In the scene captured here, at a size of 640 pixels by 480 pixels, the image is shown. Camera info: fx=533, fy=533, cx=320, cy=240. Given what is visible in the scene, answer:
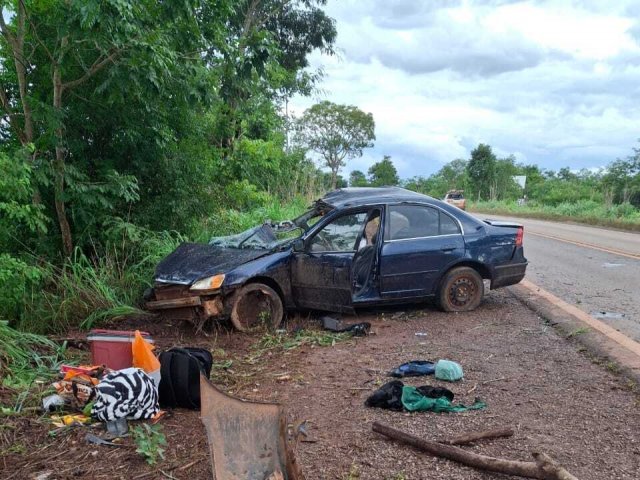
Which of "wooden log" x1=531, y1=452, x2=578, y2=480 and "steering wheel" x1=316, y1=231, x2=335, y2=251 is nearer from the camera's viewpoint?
"wooden log" x1=531, y1=452, x2=578, y2=480

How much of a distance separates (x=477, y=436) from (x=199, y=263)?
4.06m

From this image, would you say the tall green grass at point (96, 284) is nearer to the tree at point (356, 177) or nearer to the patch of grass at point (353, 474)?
the patch of grass at point (353, 474)

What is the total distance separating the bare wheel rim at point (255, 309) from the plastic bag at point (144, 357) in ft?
5.92

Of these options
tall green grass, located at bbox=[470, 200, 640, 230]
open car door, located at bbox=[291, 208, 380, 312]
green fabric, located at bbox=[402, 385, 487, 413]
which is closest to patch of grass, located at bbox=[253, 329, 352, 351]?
open car door, located at bbox=[291, 208, 380, 312]

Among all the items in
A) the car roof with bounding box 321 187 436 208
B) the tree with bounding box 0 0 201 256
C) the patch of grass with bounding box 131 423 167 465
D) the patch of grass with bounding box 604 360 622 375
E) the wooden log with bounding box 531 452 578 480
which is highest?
the tree with bounding box 0 0 201 256

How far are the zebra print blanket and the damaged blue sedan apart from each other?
200 centimetres

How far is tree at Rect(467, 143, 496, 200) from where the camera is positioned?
4403 cm

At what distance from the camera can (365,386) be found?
455cm

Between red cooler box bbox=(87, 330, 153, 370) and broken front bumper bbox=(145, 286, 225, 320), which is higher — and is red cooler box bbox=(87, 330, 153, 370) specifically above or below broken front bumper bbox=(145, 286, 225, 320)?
below

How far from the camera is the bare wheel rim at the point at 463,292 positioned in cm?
707

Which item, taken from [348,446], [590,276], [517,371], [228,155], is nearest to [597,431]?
[517,371]

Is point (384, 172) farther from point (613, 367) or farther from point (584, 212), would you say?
point (613, 367)

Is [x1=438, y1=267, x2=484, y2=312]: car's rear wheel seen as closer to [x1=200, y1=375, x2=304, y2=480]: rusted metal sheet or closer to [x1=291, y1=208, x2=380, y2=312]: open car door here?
[x1=291, y1=208, x2=380, y2=312]: open car door

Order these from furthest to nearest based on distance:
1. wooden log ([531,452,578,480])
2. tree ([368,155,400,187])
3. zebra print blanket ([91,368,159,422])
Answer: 1. tree ([368,155,400,187])
2. zebra print blanket ([91,368,159,422])
3. wooden log ([531,452,578,480])
